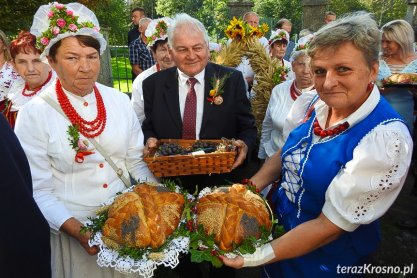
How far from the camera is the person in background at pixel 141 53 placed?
8.29 meters

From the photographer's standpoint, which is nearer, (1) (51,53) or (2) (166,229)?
(2) (166,229)

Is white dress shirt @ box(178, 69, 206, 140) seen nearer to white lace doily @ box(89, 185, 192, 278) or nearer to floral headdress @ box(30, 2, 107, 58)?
floral headdress @ box(30, 2, 107, 58)

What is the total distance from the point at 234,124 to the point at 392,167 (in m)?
1.87

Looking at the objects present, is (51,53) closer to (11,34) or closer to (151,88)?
(151,88)

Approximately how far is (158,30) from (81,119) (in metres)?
2.80

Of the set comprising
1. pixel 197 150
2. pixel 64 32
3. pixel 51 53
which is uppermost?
pixel 64 32

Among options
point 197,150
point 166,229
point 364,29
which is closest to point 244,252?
point 166,229

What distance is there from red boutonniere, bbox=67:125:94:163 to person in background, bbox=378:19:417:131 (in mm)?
4060

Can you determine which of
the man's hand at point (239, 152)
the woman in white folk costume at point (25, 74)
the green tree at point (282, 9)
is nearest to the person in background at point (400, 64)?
the man's hand at point (239, 152)

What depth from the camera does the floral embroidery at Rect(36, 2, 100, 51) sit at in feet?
7.18

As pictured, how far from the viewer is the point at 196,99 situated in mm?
3281

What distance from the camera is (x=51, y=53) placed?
2.28 m

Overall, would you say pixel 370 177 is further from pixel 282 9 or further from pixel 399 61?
pixel 282 9

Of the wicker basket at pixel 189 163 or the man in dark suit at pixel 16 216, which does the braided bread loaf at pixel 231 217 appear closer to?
the wicker basket at pixel 189 163
